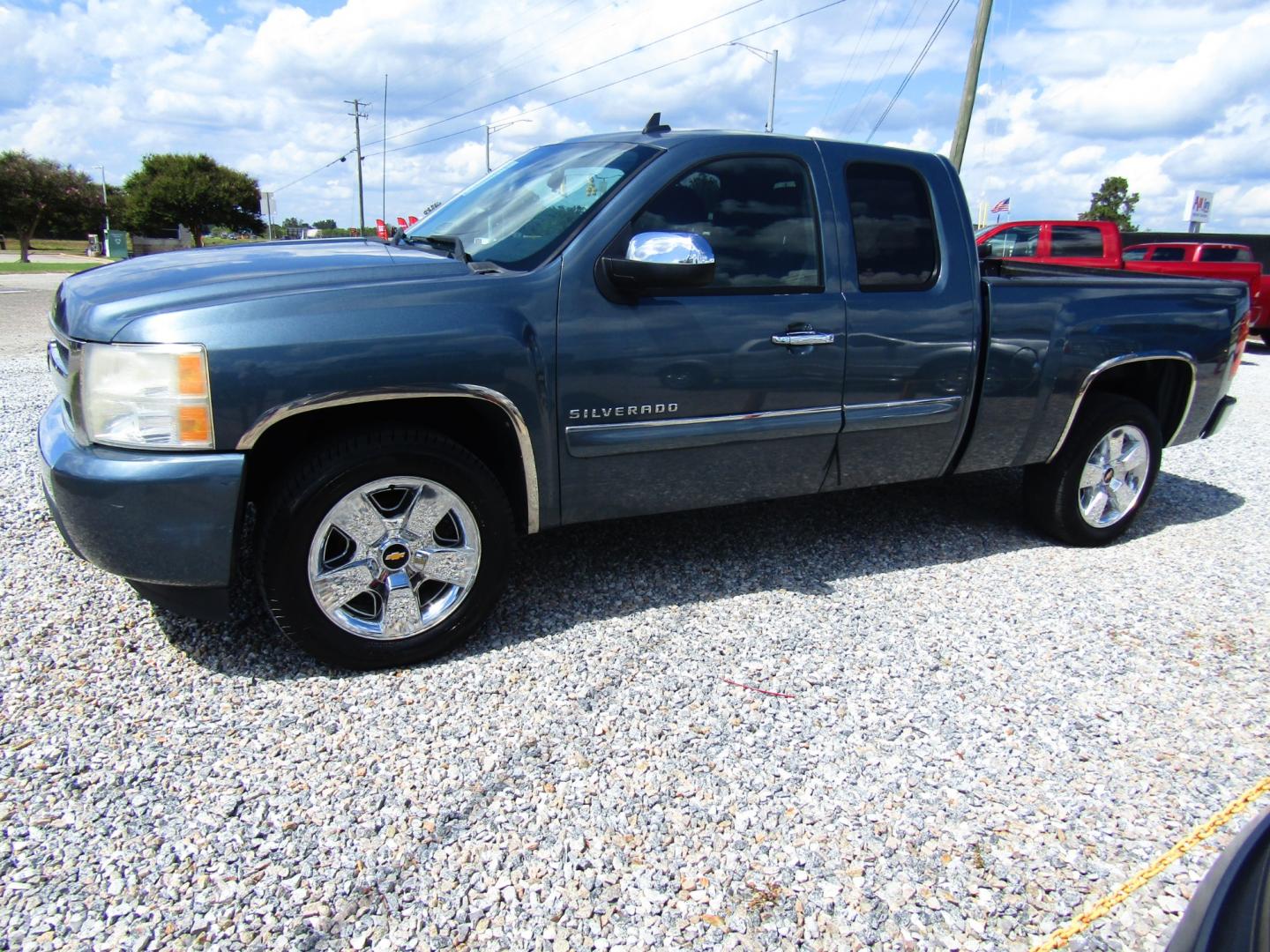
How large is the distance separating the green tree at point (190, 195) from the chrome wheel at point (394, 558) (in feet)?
212

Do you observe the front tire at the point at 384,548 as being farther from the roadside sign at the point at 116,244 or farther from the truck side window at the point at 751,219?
the roadside sign at the point at 116,244

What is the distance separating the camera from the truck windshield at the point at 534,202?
3.26 metres

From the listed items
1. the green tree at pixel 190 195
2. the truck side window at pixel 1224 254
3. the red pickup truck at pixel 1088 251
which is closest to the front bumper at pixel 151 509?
the red pickup truck at pixel 1088 251

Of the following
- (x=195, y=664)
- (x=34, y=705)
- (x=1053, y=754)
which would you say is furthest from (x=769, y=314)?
(x=34, y=705)

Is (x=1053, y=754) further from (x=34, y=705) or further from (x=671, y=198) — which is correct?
(x=34, y=705)

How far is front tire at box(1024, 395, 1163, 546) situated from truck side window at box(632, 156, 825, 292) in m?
1.86

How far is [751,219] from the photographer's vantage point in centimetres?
346

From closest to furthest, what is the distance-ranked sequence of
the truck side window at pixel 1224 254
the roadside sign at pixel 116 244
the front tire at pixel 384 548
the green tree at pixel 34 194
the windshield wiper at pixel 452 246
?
the front tire at pixel 384 548 < the windshield wiper at pixel 452 246 < the truck side window at pixel 1224 254 < the roadside sign at pixel 116 244 < the green tree at pixel 34 194

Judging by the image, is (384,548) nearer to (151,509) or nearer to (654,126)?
(151,509)

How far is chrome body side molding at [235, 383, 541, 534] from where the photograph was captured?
2656 mm

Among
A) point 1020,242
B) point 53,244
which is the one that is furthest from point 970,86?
point 53,244

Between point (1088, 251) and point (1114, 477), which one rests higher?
point (1088, 251)

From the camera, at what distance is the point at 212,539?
2.67 m

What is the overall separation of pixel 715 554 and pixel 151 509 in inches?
95.6
